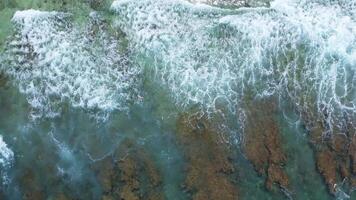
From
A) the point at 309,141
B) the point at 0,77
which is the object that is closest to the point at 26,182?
the point at 0,77

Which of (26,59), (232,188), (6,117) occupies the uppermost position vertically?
(26,59)

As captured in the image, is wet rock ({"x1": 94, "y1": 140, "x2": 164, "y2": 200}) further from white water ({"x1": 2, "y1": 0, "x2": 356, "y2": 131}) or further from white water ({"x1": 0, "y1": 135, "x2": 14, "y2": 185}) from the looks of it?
white water ({"x1": 0, "y1": 135, "x2": 14, "y2": 185})

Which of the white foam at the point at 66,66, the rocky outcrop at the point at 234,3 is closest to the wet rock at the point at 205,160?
the white foam at the point at 66,66

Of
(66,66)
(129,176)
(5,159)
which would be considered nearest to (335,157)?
(129,176)

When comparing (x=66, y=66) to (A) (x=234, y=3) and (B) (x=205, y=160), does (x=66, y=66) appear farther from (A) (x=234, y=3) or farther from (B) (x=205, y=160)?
(A) (x=234, y=3)

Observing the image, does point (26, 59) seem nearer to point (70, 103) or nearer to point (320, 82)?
point (70, 103)

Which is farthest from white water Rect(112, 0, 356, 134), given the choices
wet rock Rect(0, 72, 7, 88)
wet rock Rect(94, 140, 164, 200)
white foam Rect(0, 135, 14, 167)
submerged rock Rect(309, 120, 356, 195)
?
white foam Rect(0, 135, 14, 167)

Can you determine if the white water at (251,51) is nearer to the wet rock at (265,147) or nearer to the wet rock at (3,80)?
the wet rock at (265,147)
